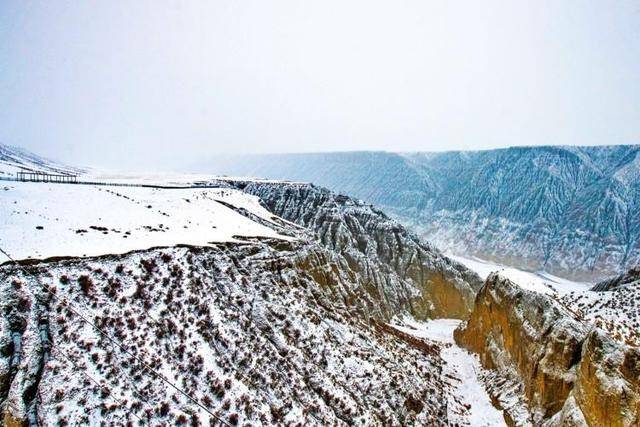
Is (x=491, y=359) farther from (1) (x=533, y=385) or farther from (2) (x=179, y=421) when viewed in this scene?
(2) (x=179, y=421)

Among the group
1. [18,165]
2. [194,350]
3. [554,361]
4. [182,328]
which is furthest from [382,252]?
[18,165]

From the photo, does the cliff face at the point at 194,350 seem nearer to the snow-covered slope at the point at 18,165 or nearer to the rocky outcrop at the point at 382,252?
the rocky outcrop at the point at 382,252

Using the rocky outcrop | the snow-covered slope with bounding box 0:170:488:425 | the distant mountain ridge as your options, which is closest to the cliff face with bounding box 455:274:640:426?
the snow-covered slope with bounding box 0:170:488:425

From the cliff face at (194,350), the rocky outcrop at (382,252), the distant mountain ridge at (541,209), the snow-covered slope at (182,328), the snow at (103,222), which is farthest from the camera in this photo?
the distant mountain ridge at (541,209)

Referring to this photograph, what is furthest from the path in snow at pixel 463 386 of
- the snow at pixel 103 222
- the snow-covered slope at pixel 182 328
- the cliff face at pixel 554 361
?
the snow at pixel 103 222

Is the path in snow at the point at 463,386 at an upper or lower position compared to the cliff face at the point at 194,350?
lower

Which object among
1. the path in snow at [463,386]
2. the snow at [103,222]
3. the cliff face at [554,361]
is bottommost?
the path in snow at [463,386]

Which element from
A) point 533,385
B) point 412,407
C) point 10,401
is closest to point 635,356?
point 533,385
